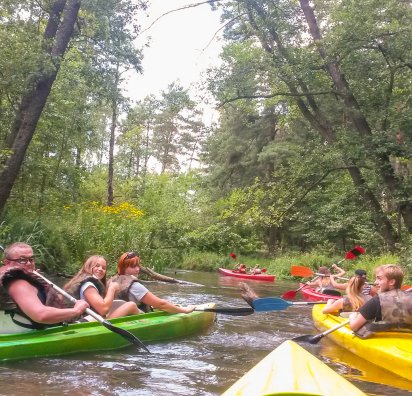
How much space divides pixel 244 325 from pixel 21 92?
620 cm

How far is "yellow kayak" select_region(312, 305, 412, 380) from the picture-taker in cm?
468

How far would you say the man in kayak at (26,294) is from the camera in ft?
13.9

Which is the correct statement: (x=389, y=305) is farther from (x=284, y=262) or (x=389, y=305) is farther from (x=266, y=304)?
(x=284, y=262)

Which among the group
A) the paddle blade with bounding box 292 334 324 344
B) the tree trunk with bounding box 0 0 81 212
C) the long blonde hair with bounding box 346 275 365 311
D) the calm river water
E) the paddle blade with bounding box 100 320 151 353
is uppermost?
the tree trunk with bounding box 0 0 81 212

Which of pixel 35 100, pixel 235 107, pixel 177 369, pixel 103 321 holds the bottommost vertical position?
pixel 177 369

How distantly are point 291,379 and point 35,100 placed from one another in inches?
362

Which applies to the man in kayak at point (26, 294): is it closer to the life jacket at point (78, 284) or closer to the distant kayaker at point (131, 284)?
the life jacket at point (78, 284)

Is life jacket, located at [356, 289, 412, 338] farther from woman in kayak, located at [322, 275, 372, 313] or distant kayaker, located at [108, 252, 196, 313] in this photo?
distant kayaker, located at [108, 252, 196, 313]

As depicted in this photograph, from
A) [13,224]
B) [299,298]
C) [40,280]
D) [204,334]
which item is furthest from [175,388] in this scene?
[299,298]


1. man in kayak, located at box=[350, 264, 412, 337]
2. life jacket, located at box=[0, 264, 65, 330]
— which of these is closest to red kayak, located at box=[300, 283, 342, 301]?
man in kayak, located at box=[350, 264, 412, 337]

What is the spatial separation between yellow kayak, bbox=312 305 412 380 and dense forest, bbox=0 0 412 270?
6347mm

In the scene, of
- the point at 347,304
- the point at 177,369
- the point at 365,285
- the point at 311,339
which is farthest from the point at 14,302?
the point at 365,285

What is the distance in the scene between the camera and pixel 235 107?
17.5m

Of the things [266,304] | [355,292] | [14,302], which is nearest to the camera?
[14,302]
